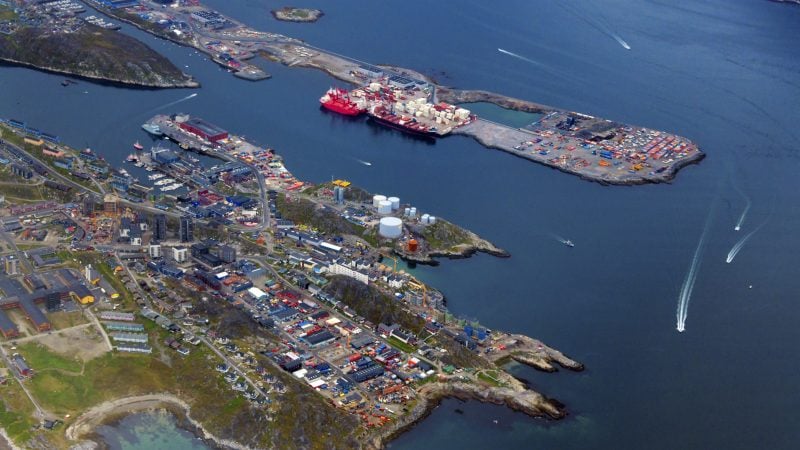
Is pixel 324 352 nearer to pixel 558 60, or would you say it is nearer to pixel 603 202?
pixel 603 202

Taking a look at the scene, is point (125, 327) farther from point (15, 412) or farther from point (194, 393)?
point (15, 412)

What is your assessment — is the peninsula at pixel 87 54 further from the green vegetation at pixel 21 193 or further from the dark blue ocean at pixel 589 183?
the green vegetation at pixel 21 193

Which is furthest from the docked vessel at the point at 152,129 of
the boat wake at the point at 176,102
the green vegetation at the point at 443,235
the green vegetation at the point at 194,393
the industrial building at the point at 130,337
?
the green vegetation at the point at 194,393

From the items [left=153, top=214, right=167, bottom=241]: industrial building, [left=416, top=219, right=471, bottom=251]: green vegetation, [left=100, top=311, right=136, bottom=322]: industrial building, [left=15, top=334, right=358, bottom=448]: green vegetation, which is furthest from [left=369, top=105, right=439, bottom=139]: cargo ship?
[left=15, top=334, right=358, bottom=448]: green vegetation

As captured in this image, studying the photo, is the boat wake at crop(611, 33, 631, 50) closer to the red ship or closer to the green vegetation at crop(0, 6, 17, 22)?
the red ship

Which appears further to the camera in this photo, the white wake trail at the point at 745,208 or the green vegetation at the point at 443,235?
the white wake trail at the point at 745,208
